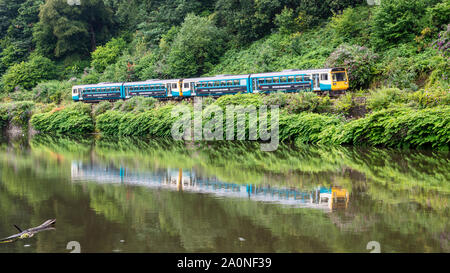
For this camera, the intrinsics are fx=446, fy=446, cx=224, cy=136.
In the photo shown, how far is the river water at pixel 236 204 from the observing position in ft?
20.8

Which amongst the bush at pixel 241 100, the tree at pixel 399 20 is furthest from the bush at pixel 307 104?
the tree at pixel 399 20

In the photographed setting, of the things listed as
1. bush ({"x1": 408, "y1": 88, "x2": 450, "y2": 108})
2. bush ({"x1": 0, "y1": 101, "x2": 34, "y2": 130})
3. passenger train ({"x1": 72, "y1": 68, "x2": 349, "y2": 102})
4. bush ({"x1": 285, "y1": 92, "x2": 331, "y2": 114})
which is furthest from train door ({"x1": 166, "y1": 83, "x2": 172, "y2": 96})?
bush ({"x1": 408, "y1": 88, "x2": 450, "y2": 108})

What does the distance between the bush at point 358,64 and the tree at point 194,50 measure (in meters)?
15.8

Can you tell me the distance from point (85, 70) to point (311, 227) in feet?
160

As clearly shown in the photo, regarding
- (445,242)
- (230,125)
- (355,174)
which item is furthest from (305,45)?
(445,242)

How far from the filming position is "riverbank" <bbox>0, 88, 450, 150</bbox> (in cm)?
1637

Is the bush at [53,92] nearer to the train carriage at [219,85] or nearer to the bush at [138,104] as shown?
the bush at [138,104]

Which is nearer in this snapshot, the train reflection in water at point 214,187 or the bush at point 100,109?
the train reflection in water at point 214,187

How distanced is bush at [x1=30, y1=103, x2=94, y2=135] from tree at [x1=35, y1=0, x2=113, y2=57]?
62.2ft

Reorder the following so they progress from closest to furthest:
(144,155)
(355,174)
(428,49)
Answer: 1. (355,174)
2. (144,155)
3. (428,49)

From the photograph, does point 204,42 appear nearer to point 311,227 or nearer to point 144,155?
point 144,155

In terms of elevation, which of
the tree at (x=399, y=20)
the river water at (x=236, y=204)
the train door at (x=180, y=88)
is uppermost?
the tree at (x=399, y=20)

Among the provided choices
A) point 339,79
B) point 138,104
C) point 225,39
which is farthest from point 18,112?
point 339,79

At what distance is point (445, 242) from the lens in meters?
6.03
